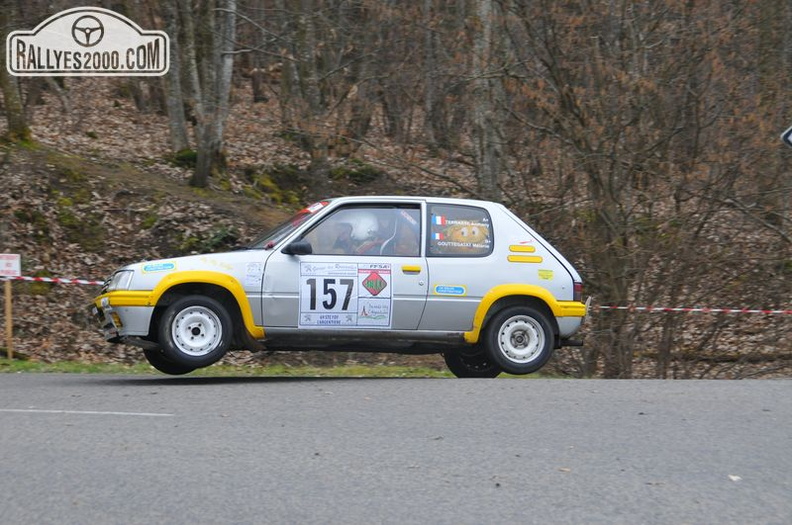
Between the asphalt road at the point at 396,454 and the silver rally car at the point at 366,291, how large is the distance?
70cm

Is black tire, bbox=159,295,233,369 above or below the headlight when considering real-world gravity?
below

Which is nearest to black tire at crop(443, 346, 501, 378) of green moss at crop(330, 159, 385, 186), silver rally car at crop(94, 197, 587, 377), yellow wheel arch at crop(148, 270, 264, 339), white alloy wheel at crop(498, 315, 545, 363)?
silver rally car at crop(94, 197, 587, 377)

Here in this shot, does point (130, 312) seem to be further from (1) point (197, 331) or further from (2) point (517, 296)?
(2) point (517, 296)

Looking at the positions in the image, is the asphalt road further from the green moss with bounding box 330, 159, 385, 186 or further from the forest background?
the green moss with bounding box 330, 159, 385, 186

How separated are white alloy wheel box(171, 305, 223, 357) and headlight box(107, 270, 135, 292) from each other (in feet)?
1.95

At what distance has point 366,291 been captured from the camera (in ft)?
34.9

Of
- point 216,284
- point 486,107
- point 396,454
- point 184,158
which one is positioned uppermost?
point 486,107

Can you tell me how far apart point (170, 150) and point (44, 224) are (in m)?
6.74

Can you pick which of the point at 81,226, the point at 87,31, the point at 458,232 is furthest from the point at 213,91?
the point at 458,232

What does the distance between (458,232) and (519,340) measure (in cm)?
132

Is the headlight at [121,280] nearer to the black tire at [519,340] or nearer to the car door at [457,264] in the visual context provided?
the car door at [457,264]

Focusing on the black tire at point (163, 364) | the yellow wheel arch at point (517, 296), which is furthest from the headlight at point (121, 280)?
the yellow wheel arch at point (517, 296)

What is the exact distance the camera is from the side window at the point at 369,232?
1073 cm

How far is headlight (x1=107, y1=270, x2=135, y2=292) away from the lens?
10.2m
